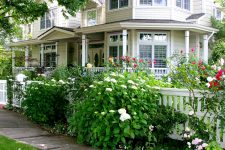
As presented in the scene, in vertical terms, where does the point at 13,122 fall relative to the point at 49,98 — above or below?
below

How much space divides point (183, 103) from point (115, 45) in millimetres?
13001

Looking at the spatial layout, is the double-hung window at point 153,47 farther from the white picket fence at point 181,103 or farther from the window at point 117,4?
the white picket fence at point 181,103

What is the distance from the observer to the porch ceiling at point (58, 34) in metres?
21.1

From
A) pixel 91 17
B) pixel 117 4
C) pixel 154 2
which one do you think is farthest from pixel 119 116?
pixel 91 17

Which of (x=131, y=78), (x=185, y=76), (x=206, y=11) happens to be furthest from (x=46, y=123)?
(x=206, y=11)

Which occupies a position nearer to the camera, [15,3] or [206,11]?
[15,3]

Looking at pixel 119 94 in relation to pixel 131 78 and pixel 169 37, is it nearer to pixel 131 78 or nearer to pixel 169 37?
pixel 131 78

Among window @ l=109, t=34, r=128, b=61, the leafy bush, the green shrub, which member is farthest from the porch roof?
the leafy bush

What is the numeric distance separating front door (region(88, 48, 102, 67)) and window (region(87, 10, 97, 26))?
5.79 feet

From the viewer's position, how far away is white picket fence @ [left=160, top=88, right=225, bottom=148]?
585 cm

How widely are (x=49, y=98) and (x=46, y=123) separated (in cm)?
68

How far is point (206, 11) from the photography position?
20.9 metres

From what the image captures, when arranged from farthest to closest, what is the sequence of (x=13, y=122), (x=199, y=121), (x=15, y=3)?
(x=15, y=3), (x=13, y=122), (x=199, y=121)

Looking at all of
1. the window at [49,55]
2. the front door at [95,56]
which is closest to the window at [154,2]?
the front door at [95,56]
